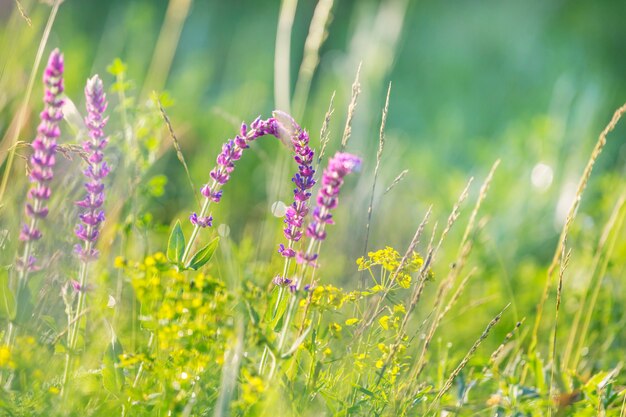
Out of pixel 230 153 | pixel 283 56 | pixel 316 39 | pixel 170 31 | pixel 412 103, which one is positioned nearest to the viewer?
pixel 230 153

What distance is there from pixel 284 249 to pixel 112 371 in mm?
329

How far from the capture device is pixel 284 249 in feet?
4.03

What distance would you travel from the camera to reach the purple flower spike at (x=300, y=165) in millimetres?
Answer: 1157

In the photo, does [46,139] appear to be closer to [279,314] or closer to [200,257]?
[200,257]

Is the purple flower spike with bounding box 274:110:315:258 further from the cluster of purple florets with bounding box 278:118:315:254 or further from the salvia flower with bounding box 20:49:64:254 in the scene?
the salvia flower with bounding box 20:49:64:254

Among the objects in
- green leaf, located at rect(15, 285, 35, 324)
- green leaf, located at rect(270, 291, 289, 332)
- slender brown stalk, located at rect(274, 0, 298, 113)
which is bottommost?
green leaf, located at rect(15, 285, 35, 324)

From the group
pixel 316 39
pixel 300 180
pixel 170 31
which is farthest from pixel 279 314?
pixel 170 31

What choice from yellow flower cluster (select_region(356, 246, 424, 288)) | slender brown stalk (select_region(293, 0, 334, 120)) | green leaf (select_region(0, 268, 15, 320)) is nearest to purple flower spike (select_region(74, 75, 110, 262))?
green leaf (select_region(0, 268, 15, 320))

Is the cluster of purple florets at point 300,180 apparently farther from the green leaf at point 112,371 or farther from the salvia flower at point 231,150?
the green leaf at point 112,371

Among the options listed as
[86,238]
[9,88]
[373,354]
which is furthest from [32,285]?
[9,88]

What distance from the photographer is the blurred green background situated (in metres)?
2.36

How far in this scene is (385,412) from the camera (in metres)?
1.21

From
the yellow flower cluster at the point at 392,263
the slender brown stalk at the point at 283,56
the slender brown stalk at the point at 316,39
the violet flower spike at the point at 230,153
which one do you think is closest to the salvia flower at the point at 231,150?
the violet flower spike at the point at 230,153

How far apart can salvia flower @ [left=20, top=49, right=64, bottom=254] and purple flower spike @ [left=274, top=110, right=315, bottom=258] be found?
320 millimetres
